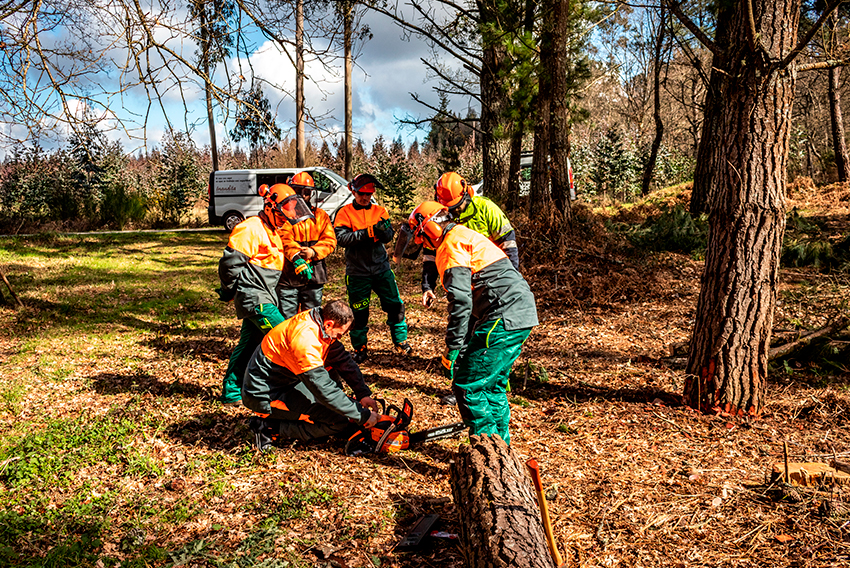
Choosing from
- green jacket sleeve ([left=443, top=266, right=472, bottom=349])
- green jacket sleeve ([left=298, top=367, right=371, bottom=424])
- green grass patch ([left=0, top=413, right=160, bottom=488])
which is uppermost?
green jacket sleeve ([left=443, top=266, right=472, bottom=349])

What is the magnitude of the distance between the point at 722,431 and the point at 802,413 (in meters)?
0.81

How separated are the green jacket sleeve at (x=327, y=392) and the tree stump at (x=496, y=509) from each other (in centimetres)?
96

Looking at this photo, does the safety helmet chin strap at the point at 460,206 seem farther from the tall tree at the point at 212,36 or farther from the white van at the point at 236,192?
the white van at the point at 236,192

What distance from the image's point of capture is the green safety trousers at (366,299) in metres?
6.30

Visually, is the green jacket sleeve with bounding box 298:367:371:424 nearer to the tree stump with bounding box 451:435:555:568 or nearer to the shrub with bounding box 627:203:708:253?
the tree stump with bounding box 451:435:555:568

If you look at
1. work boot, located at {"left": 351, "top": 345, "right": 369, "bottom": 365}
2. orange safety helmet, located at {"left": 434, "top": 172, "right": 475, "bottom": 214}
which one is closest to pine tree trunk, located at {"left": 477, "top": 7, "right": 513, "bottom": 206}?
orange safety helmet, located at {"left": 434, "top": 172, "right": 475, "bottom": 214}

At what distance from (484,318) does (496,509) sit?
1460 mm

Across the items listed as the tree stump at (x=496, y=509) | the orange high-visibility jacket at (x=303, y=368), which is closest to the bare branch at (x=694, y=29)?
the tree stump at (x=496, y=509)


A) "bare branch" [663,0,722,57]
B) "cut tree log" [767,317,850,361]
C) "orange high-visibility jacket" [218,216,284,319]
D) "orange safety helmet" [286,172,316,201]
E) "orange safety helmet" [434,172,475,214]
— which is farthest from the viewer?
"orange safety helmet" [286,172,316,201]

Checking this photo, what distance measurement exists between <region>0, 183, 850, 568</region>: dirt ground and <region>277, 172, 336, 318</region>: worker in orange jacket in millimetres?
1079

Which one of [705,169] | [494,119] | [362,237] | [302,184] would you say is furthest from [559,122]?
[302,184]

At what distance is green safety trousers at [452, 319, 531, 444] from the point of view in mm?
3822

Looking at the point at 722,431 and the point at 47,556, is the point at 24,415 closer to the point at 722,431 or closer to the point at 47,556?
the point at 47,556

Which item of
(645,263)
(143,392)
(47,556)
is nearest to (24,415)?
(143,392)
